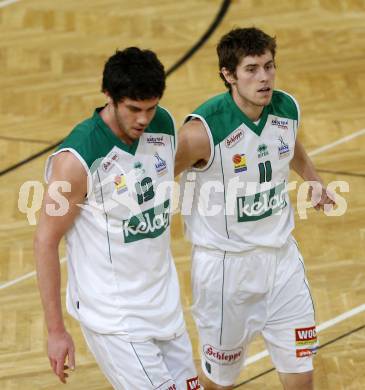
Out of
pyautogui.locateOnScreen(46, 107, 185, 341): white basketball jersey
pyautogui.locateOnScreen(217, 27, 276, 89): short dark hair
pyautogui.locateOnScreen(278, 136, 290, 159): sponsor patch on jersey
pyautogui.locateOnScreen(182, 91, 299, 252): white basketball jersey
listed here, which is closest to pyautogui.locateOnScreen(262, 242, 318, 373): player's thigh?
pyautogui.locateOnScreen(182, 91, 299, 252): white basketball jersey

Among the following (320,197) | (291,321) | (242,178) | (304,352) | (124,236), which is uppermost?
(242,178)

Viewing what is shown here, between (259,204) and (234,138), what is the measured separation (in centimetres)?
38

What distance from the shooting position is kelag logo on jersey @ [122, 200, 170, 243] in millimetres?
4668

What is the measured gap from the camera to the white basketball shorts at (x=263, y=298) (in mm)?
5465

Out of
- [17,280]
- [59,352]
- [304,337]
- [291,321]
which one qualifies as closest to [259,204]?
[291,321]

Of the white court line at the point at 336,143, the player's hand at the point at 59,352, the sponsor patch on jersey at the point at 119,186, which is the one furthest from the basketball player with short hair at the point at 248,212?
the white court line at the point at 336,143

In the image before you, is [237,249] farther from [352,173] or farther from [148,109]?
[352,173]

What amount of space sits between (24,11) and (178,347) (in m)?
7.44

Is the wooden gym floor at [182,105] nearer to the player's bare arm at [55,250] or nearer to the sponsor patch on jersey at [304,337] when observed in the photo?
the sponsor patch on jersey at [304,337]

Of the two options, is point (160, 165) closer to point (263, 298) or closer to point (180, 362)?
point (180, 362)

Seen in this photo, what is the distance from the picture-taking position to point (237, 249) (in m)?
5.42

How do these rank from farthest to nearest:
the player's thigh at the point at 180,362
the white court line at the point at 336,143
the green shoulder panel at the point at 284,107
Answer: the white court line at the point at 336,143 → the green shoulder panel at the point at 284,107 → the player's thigh at the point at 180,362

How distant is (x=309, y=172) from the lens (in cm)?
572

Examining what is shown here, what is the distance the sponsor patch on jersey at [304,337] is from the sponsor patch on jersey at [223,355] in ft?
1.43
